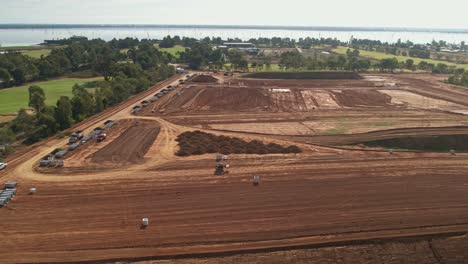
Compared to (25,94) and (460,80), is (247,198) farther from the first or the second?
(460,80)

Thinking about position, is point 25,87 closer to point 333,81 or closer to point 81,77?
point 81,77

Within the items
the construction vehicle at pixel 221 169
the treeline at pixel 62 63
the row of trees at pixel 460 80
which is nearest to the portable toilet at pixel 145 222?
the construction vehicle at pixel 221 169

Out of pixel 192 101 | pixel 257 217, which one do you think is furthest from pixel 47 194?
pixel 192 101

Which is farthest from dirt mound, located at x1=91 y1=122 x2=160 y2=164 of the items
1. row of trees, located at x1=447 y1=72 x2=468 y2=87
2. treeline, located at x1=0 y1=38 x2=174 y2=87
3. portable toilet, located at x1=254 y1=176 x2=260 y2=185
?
row of trees, located at x1=447 y1=72 x2=468 y2=87

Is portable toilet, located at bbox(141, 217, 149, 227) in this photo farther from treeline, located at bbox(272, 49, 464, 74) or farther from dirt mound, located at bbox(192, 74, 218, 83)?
treeline, located at bbox(272, 49, 464, 74)

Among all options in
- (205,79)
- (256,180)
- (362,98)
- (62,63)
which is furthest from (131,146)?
(62,63)

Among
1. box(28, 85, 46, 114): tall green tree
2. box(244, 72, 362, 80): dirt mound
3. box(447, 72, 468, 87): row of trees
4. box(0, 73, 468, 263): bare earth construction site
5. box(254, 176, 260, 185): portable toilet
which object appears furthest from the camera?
box(244, 72, 362, 80): dirt mound
